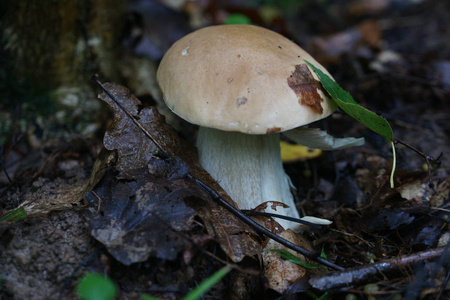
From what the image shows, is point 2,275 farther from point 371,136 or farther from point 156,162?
point 371,136

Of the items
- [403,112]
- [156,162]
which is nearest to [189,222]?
[156,162]

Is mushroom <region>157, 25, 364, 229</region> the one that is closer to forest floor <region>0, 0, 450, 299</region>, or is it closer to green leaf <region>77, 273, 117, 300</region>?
forest floor <region>0, 0, 450, 299</region>

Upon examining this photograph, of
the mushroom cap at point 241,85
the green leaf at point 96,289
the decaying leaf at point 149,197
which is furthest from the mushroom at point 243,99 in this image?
the green leaf at point 96,289

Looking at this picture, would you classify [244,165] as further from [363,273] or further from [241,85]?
[363,273]

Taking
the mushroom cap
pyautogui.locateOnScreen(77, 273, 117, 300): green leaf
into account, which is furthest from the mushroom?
pyautogui.locateOnScreen(77, 273, 117, 300): green leaf

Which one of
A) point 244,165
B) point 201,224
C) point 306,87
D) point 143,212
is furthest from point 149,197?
point 306,87

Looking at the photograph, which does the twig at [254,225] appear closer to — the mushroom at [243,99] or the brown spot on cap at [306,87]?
the mushroom at [243,99]
